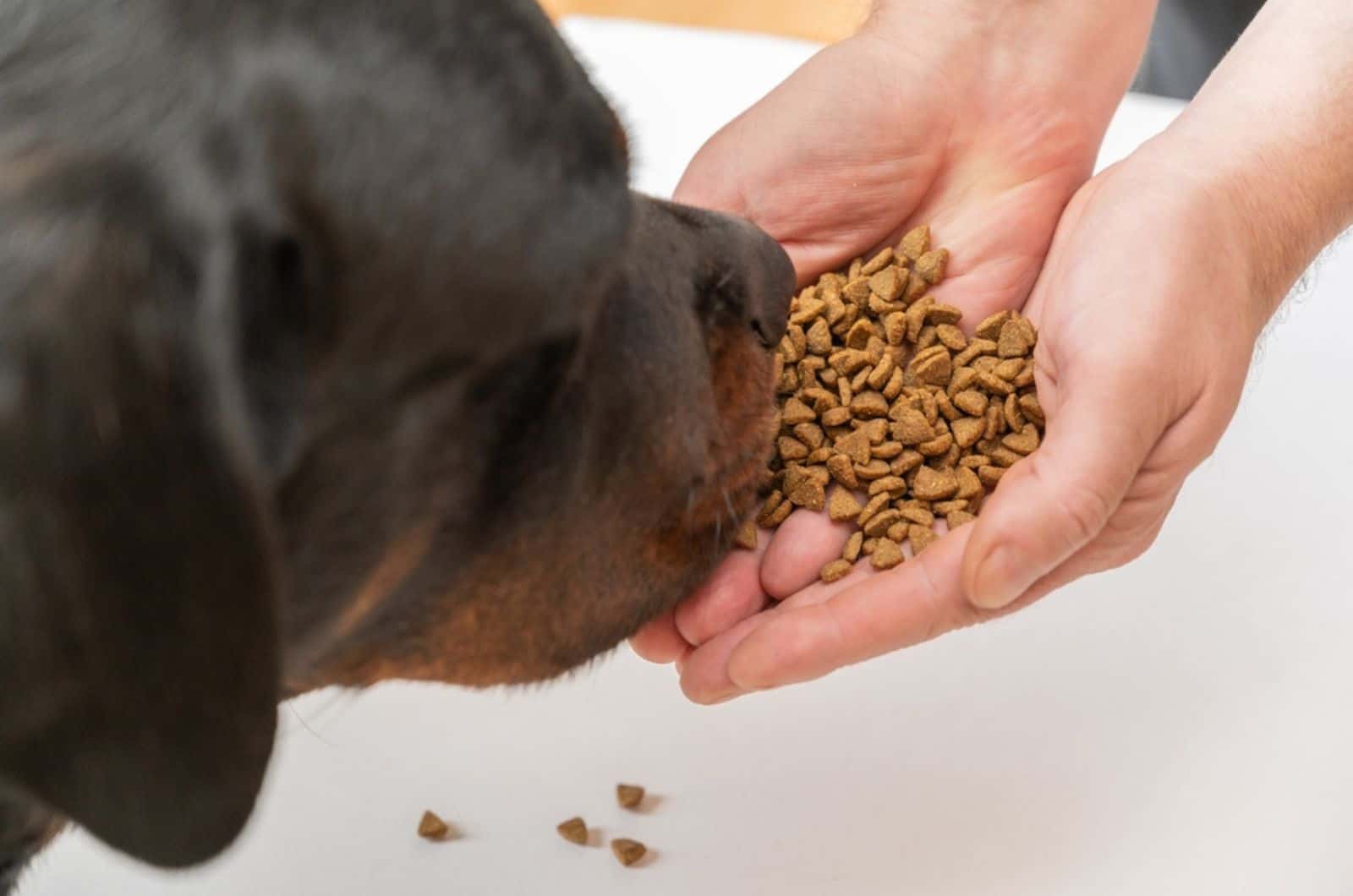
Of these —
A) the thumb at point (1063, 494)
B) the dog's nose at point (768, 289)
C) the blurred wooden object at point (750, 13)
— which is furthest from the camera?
the blurred wooden object at point (750, 13)

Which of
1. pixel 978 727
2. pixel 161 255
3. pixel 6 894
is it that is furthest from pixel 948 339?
pixel 6 894

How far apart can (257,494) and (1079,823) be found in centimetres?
115

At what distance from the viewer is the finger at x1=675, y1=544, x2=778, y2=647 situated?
138 centimetres

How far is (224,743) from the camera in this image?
0.90 meters

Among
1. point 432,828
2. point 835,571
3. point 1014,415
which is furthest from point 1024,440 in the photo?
point 432,828

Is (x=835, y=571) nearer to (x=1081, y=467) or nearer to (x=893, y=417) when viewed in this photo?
(x=893, y=417)

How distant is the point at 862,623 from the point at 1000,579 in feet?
0.51

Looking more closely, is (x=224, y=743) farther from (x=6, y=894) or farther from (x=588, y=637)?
(x=6, y=894)

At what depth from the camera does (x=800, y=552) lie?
4.62 ft

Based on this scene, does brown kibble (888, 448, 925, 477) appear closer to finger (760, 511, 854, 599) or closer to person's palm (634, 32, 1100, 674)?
finger (760, 511, 854, 599)

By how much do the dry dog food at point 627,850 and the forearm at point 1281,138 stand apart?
0.94 m

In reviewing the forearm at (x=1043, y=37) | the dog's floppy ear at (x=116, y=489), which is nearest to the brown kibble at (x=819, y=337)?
the forearm at (x=1043, y=37)

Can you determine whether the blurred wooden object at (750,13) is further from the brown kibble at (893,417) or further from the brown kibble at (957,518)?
the brown kibble at (957,518)

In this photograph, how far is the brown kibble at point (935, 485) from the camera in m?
1.39
